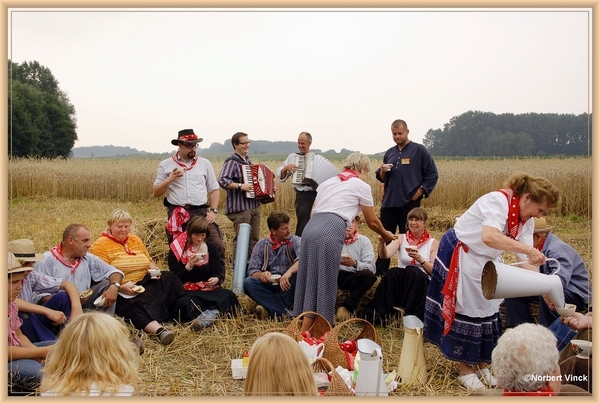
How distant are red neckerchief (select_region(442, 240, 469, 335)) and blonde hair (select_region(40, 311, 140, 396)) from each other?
2305mm

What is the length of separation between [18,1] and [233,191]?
140 inches

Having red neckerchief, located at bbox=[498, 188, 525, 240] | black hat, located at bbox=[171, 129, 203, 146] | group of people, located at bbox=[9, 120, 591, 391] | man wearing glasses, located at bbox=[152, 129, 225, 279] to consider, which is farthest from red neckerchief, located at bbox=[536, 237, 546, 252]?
black hat, located at bbox=[171, 129, 203, 146]

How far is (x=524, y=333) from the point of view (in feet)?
9.73

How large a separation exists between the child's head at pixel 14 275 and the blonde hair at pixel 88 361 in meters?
1.15

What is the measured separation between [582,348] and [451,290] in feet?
3.21

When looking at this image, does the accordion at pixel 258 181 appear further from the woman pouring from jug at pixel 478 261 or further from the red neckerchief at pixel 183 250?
the woman pouring from jug at pixel 478 261

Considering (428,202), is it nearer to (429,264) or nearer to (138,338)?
(429,264)

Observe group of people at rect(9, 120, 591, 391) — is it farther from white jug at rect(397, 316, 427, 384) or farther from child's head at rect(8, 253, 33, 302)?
white jug at rect(397, 316, 427, 384)

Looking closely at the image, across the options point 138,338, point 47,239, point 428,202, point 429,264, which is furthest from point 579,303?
point 428,202

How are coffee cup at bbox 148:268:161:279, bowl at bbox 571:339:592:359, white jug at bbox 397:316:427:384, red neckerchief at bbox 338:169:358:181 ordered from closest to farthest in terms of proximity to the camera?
bowl at bbox 571:339:592:359
white jug at bbox 397:316:427:384
red neckerchief at bbox 338:169:358:181
coffee cup at bbox 148:268:161:279

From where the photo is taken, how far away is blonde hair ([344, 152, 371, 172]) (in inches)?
209

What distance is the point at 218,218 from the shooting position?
10578mm

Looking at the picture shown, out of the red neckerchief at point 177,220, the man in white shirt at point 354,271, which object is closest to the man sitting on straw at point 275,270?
the man in white shirt at point 354,271

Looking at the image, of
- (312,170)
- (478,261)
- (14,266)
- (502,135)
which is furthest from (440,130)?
(14,266)
